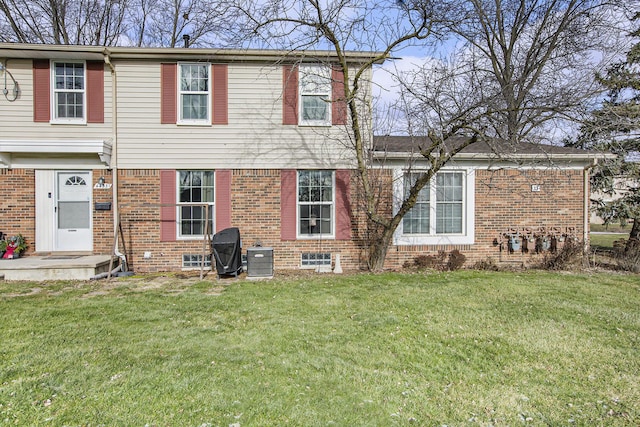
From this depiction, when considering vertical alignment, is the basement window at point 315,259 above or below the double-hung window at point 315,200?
below

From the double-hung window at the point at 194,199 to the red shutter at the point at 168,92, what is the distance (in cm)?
138

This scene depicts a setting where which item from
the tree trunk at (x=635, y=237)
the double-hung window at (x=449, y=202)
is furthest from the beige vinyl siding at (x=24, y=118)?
the tree trunk at (x=635, y=237)

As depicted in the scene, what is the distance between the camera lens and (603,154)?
984 cm

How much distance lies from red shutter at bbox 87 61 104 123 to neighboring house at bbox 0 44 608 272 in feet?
0.08

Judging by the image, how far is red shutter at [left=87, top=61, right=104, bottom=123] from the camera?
922 centimetres

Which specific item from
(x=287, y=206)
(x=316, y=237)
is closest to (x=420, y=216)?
(x=316, y=237)

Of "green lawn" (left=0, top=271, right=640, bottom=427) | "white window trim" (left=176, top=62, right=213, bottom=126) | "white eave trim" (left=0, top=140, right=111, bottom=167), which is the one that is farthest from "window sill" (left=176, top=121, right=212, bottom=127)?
"green lawn" (left=0, top=271, right=640, bottom=427)

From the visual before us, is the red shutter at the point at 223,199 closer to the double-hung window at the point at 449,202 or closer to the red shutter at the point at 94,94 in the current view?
the red shutter at the point at 94,94

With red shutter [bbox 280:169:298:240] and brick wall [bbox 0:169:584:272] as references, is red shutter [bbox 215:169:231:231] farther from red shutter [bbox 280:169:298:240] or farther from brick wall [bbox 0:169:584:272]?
red shutter [bbox 280:169:298:240]

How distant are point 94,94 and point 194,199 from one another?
11.2 ft

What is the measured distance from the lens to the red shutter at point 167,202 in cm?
938

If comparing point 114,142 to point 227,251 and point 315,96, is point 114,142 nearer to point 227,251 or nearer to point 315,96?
point 227,251

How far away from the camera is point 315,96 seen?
9.59 m

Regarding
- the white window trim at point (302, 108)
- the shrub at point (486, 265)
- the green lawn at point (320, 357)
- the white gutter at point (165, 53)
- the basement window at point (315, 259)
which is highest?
the white gutter at point (165, 53)
